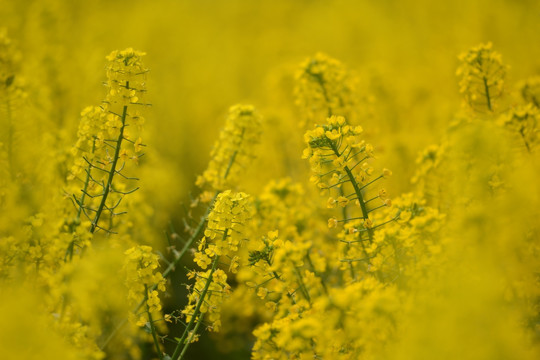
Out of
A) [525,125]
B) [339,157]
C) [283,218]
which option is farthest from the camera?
[283,218]

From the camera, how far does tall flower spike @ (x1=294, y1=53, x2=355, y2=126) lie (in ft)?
13.3

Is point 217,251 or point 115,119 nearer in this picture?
point 217,251

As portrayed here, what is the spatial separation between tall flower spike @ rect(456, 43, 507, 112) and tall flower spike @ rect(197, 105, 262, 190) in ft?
5.46

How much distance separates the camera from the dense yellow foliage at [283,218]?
7.41ft

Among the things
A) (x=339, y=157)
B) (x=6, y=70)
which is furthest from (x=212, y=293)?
(x=6, y=70)

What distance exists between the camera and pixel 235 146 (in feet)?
11.7

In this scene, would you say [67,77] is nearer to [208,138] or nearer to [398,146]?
[208,138]

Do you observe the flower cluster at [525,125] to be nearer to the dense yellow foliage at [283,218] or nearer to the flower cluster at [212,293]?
the dense yellow foliage at [283,218]

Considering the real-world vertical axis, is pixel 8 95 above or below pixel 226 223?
above

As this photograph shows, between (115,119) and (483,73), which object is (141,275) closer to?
(115,119)

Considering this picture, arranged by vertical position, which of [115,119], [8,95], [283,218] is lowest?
[283,218]

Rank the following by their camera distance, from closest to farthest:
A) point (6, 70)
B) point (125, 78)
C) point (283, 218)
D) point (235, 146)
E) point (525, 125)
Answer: point (125, 78) < point (525, 125) < point (235, 146) < point (283, 218) < point (6, 70)

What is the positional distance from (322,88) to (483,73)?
1276 mm

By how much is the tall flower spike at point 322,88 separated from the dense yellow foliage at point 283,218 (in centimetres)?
2
